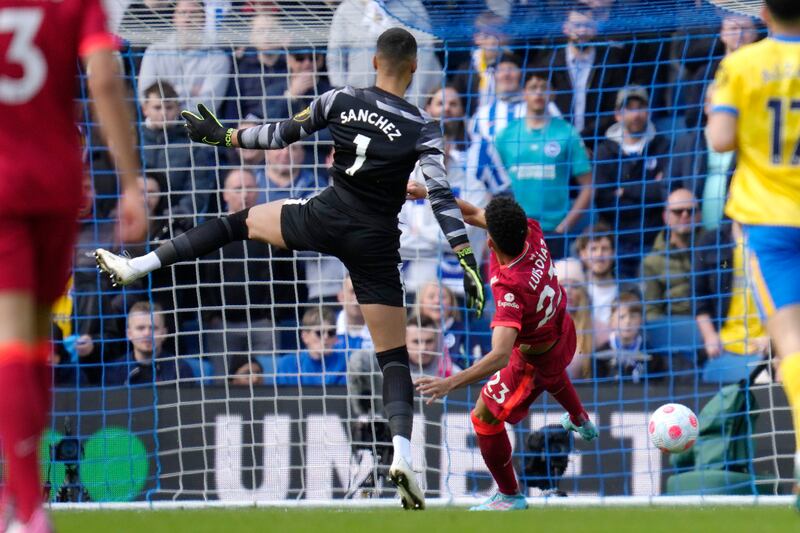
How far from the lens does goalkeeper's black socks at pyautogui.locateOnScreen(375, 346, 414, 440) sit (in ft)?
23.2

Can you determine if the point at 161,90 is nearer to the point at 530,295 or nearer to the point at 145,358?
the point at 145,358

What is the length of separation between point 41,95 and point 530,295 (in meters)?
3.82

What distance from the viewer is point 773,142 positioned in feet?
17.2

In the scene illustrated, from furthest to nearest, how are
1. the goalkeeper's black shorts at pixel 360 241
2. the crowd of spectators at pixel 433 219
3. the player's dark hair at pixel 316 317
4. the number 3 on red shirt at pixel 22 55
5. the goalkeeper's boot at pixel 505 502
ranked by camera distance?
the player's dark hair at pixel 316 317
the crowd of spectators at pixel 433 219
the goalkeeper's boot at pixel 505 502
the goalkeeper's black shorts at pixel 360 241
the number 3 on red shirt at pixel 22 55

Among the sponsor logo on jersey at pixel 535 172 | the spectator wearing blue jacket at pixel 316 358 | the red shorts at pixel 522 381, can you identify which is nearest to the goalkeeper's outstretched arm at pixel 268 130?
the red shorts at pixel 522 381

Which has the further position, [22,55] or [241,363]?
[241,363]

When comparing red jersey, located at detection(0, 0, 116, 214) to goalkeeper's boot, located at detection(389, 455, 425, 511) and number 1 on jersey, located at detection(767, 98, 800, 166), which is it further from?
goalkeeper's boot, located at detection(389, 455, 425, 511)

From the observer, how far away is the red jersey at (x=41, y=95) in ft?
13.8

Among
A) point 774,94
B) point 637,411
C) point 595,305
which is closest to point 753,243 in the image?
point 774,94

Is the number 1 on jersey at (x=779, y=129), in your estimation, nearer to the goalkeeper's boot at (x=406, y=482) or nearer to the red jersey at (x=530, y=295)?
the red jersey at (x=530, y=295)

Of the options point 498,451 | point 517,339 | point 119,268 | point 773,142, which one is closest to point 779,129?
point 773,142

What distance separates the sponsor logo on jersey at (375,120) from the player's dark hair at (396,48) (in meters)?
0.29

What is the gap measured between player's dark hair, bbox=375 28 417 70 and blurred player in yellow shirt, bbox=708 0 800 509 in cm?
222

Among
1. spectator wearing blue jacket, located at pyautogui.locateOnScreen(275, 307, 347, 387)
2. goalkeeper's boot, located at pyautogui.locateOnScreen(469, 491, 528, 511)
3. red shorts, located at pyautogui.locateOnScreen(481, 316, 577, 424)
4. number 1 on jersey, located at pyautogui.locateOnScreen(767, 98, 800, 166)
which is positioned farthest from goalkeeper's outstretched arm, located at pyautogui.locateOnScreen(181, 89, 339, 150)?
spectator wearing blue jacket, located at pyautogui.locateOnScreen(275, 307, 347, 387)
